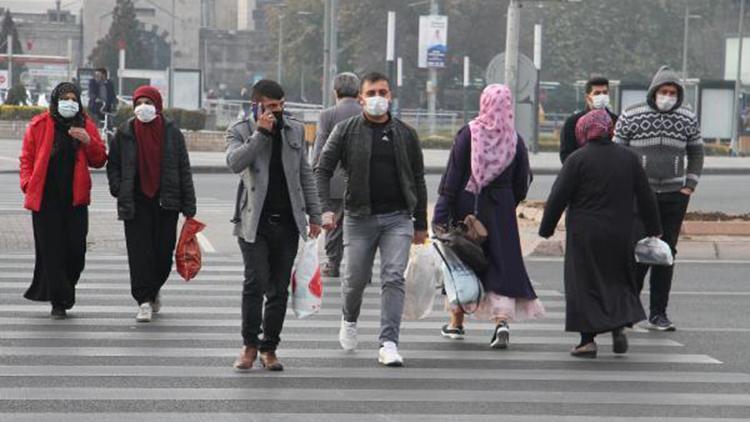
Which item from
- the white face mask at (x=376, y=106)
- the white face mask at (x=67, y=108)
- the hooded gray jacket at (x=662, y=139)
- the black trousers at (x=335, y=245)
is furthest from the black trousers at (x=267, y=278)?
the black trousers at (x=335, y=245)

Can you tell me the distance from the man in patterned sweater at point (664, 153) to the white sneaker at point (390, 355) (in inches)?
103

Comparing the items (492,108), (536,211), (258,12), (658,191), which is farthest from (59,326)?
(258,12)

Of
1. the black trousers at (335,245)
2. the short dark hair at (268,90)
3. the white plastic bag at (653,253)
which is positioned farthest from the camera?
the black trousers at (335,245)

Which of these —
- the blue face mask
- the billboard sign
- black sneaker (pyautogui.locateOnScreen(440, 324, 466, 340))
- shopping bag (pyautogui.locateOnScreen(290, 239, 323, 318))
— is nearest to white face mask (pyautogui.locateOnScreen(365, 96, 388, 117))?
the blue face mask

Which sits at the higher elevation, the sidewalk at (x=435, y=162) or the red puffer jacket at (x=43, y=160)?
the red puffer jacket at (x=43, y=160)

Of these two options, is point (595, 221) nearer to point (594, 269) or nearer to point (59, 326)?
point (594, 269)

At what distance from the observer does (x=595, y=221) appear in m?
11.3

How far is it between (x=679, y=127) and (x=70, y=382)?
4.98 meters

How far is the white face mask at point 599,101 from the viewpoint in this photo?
13930 millimetres

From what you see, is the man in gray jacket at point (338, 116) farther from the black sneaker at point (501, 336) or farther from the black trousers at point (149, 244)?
the black sneaker at point (501, 336)

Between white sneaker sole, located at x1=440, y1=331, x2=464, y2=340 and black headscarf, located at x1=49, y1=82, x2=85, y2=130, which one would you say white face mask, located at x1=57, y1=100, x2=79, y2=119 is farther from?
white sneaker sole, located at x1=440, y1=331, x2=464, y2=340

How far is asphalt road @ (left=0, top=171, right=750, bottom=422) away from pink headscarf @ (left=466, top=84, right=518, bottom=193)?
115cm

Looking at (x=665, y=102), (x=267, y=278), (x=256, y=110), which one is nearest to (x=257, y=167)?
(x=256, y=110)

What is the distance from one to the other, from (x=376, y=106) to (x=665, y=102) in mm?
2748
